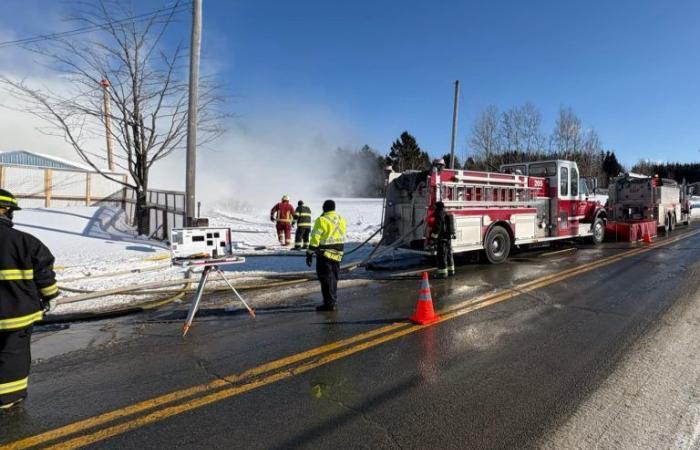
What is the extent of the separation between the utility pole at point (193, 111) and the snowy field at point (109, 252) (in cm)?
171

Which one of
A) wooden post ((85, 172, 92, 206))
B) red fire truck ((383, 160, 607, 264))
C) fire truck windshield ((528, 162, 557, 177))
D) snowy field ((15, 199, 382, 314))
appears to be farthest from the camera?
wooden post ((85, 172, 92, 206))

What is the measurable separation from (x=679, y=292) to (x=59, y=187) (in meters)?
22.2

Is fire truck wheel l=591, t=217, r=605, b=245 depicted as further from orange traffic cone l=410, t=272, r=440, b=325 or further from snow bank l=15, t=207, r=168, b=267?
snow bank l=15, t=207, r=168, b=267

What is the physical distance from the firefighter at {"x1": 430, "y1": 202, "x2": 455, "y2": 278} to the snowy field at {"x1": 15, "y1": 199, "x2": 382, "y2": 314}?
10.2 ft

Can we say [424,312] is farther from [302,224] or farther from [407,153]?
[407,153]

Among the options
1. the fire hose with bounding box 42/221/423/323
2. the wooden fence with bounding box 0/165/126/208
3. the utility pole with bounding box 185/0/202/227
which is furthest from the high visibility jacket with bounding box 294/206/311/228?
the wooden fence with bounding box 0/165/126/208

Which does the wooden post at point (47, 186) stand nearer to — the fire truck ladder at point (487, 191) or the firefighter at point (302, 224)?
the firefighter at point (302, 224)

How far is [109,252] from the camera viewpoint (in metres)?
12.3

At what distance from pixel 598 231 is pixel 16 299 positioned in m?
16.1

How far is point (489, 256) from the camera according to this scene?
1070cm

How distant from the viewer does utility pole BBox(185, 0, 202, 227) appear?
→ 953 centimetres

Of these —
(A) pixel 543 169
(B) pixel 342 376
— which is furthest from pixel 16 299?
(A) pixel 543 169

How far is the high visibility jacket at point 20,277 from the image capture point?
3465 mm

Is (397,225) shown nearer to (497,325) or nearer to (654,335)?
(497,325)
